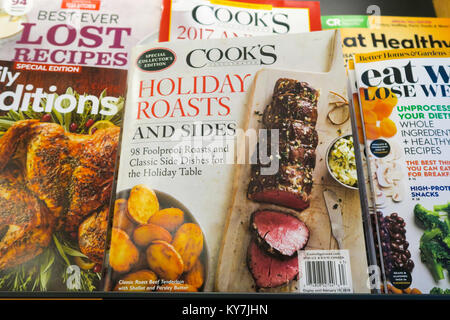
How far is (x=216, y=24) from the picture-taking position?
1.14 meters

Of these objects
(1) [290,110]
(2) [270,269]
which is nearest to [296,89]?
(1) [290,110]

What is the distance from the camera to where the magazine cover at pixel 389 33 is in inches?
43.6

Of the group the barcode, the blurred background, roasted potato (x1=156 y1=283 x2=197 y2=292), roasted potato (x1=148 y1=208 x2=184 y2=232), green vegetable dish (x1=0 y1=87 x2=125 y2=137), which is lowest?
roasted potato (x1=156 y1=283 x2=197 y2=292)

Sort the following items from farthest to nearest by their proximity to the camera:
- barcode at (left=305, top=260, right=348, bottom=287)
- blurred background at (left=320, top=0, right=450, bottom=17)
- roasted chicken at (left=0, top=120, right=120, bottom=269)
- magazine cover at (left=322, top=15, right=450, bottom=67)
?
blurred background at (left=320, top=0, right=450, bottom=17) < magazine cover at (left=322, top=15, right=450, bottom=67) < roasted chicken at (left=0, top=120, right=120, bottom=269) < barcode at (left=305, top=260, right=348, bottom=287)

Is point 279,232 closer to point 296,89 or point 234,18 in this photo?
point 296,89

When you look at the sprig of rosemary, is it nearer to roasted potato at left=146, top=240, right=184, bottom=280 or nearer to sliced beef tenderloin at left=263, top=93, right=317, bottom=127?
roasted potato at left=146, top=240, right=184, bottom=280

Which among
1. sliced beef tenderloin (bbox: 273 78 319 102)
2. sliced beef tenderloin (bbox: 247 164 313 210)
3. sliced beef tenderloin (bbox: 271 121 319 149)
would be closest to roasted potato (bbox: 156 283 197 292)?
sliced beef tenderloin (bbox: 247 164 313 210)

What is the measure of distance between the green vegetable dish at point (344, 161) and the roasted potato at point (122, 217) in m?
0.51

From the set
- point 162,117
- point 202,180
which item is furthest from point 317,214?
point 162,117

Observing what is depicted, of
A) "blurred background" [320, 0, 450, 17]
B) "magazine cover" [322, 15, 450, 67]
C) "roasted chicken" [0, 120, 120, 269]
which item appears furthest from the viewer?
"blurred background" [320, 0, 450, 17]

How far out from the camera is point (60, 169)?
913 millimetres

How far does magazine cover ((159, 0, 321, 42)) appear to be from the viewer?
1.12 metres

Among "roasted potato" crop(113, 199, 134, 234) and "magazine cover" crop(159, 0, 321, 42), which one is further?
"magazine cover" crop(159, 0, 321, 42)

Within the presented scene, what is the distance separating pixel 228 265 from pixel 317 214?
25cm
